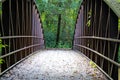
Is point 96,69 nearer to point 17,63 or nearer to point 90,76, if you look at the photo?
point 90,76

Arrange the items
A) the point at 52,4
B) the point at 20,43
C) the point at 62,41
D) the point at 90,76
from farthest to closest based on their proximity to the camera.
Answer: the point at 62,41 < the point at 52,4 < the point at 20,43 < the point at 90,76

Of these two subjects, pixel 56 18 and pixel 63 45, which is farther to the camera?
pixel 56 18

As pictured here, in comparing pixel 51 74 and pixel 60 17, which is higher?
pixel 60 17

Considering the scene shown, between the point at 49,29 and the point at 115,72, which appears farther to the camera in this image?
the point at 49,29

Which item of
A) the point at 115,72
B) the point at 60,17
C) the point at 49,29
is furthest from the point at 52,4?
the point at 115,72

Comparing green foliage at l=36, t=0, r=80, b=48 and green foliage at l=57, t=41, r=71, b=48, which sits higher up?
green foliage at l=36, t=0, r=80, b=48

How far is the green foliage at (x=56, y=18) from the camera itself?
31.7 m

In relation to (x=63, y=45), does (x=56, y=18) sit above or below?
above

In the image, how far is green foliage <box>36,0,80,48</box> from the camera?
31.7 metres

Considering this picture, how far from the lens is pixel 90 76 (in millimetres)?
7301

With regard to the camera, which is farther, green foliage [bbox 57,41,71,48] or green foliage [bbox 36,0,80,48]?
green foliage [bbox 57,41,71,48]

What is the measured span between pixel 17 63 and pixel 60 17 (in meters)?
23.7

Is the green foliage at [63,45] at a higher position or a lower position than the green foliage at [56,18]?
lower

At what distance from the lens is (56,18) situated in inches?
1382
